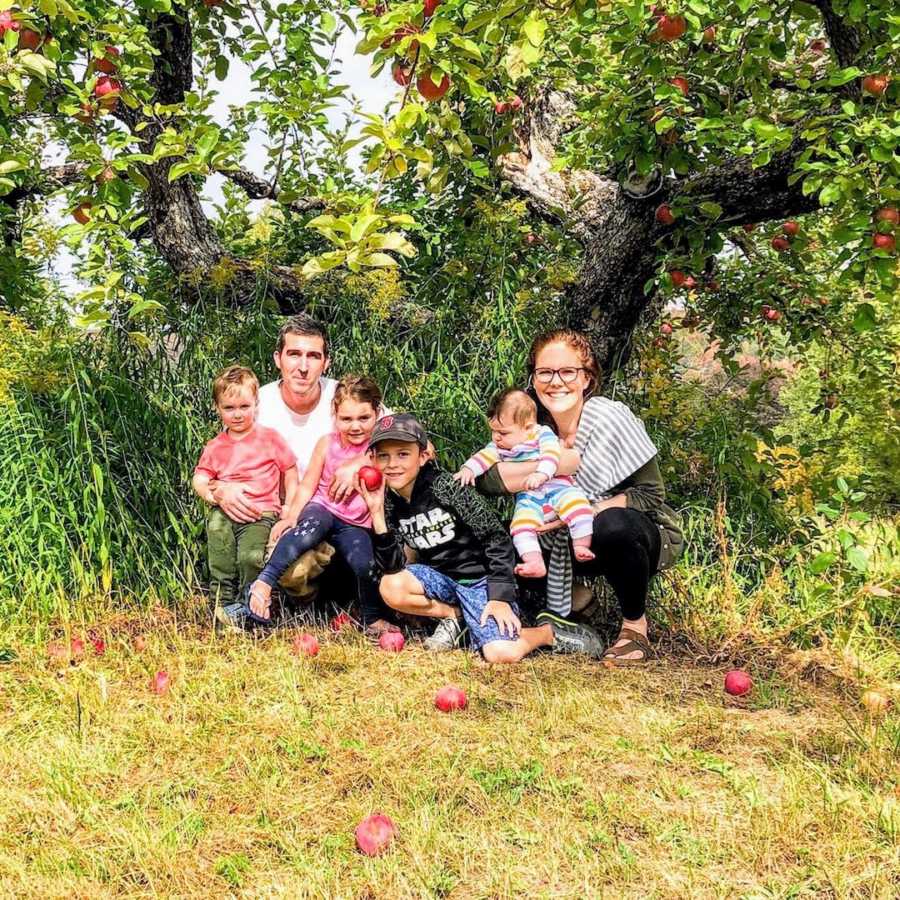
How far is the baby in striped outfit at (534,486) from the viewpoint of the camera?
11.8ft

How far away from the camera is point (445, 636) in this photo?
384cm

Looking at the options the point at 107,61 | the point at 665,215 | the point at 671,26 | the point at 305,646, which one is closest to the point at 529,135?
the point at 665,215

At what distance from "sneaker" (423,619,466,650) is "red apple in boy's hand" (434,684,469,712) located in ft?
1.96

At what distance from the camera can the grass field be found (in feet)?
7.39

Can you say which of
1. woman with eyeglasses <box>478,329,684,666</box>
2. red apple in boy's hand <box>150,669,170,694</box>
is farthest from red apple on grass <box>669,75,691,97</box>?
red apple in boy's hand <box>150,669,170,694</box>

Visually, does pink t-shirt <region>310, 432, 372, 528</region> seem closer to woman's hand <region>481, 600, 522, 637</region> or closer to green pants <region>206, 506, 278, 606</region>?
green pants <region>206, 506, 278, 606</region>

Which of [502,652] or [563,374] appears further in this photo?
[563,374]

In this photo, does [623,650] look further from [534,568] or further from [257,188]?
[257,188]

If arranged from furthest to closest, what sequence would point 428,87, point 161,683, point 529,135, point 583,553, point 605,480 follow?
point 529,135 → point 605,480 → point 583,553 → point 161,683 → point 428,87

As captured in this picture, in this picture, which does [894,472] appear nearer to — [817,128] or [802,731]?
[817,128]

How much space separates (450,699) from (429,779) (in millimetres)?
493

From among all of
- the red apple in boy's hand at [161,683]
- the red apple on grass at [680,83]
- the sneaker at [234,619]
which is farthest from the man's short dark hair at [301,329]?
the red apple on grass at [680,83]

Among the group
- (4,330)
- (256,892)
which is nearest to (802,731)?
(256,892)

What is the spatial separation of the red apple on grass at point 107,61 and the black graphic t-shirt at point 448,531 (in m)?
2.13
